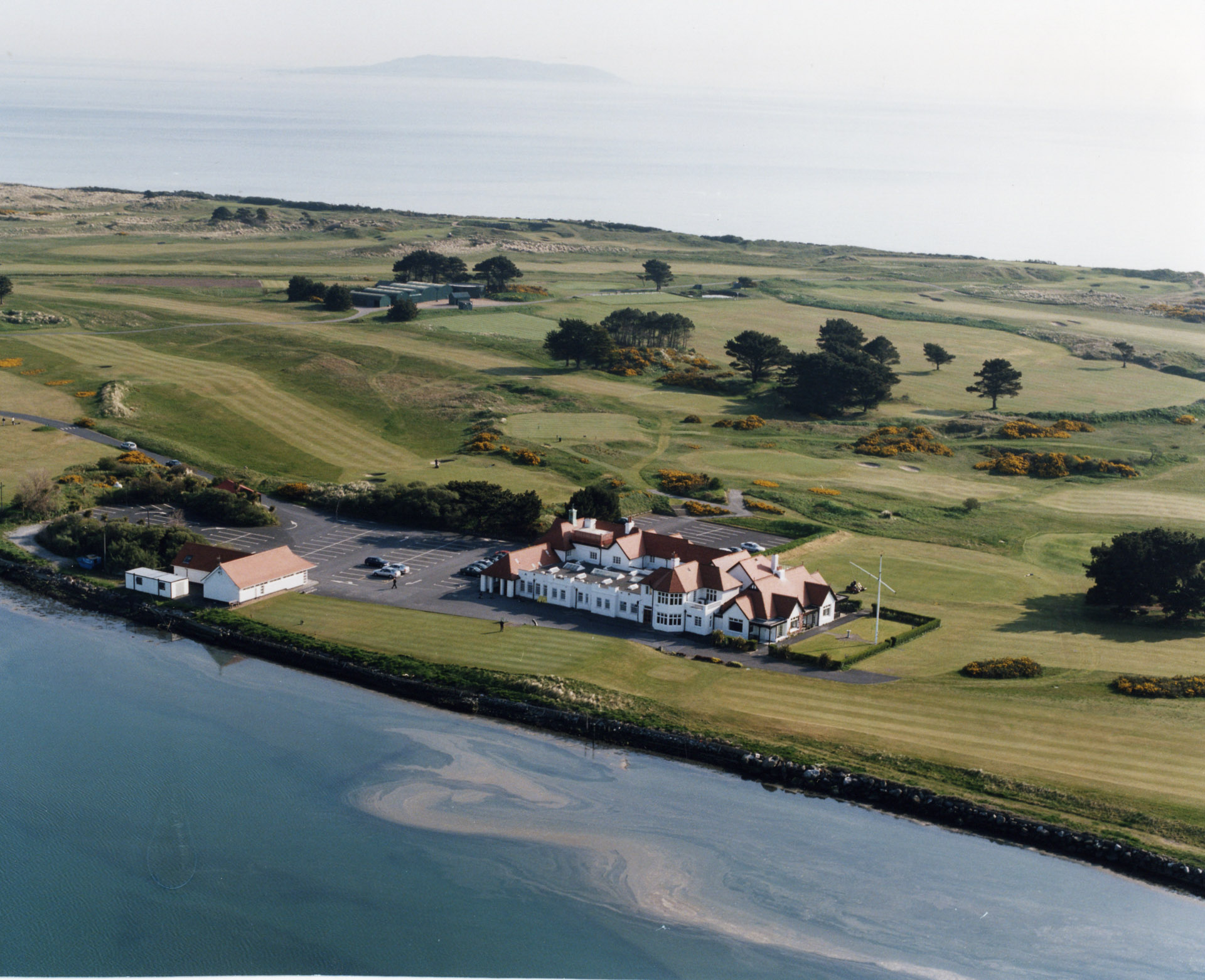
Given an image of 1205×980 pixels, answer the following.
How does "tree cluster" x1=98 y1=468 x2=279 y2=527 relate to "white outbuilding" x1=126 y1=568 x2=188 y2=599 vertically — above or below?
above

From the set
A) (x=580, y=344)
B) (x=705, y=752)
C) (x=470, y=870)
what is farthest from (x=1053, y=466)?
(x=470, y=870)

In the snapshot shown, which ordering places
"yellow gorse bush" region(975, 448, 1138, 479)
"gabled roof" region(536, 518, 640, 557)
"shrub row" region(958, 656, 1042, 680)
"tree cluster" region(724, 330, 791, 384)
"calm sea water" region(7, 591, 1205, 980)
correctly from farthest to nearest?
"tree cluster" region(724, 330, 791, 384), "yellow gorse bush" region(975, 448, 1138, 479), "gabled roof" region(536, 518, 640, 557), "shrub row" region(958, 656, 1042, 680), "calm sea water" region(7, 591, 1205, 980)

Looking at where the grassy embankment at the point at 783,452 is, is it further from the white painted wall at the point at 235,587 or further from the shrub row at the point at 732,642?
the shrub row at the point at 732,642

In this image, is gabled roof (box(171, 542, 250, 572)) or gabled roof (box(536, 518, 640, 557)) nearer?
gabled roof (box(171, 542, 250, 572))

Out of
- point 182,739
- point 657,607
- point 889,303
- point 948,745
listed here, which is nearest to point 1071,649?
point 948,745

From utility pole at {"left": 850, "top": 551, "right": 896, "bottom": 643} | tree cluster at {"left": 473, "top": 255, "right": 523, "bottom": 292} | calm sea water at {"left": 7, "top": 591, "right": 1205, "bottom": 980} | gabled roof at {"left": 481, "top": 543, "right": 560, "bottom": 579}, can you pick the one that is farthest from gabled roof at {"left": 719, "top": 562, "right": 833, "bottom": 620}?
tree cluster at {"left": 473, "top": 255, "right": 523, "bottom": 292}

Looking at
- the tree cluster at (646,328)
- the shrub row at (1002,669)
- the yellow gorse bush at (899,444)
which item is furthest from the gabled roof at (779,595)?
the tree cluster at (646,328)

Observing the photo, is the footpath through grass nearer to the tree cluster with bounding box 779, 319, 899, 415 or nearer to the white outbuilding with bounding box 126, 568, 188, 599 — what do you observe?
the white outbuilding with bounding box 126, 568, 188, 599

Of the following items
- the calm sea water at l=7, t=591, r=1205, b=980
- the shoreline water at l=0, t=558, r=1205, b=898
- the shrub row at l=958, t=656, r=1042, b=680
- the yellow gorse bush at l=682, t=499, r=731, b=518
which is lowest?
the calm sea water at l=7, t=591, r=1205, b=980

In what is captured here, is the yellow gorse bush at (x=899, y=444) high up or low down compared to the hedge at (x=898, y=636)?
up
